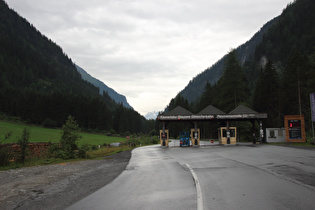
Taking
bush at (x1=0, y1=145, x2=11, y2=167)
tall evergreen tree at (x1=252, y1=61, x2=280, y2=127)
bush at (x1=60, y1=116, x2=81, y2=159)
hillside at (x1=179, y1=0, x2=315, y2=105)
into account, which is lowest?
bush at (x1=0, y1=145, x2=11, y2=167)

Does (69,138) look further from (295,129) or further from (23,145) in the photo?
(295,129)

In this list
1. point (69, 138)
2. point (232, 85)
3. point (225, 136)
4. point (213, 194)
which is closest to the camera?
point (213, 194)

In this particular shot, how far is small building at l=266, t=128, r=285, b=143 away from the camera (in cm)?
3731

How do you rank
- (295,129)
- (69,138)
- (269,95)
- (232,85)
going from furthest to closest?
(269,95)
(232,85)
(295,129)
(69,138)

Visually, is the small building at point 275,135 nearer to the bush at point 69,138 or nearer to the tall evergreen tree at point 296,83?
the tall evergreen tree at point 296,83

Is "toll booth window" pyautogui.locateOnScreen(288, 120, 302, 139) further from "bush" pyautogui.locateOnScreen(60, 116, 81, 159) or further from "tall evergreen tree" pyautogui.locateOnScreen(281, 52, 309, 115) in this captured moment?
"bush" pyautogui.locateOnScreen(60, 116, 81, 159)

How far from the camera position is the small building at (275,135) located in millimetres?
37312

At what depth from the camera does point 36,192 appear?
833cm

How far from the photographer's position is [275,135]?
124ft

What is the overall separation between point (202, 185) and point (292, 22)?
540 ft

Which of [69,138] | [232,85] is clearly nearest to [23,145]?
[69,138]

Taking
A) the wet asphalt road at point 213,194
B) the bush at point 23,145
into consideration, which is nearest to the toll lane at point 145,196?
the wet asphalt road at point 213,194

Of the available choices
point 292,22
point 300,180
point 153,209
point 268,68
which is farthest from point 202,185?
point 292,22

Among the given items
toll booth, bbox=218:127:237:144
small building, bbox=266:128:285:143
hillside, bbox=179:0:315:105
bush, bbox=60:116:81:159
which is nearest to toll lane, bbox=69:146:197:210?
bush, bbox=60:116:81:159
